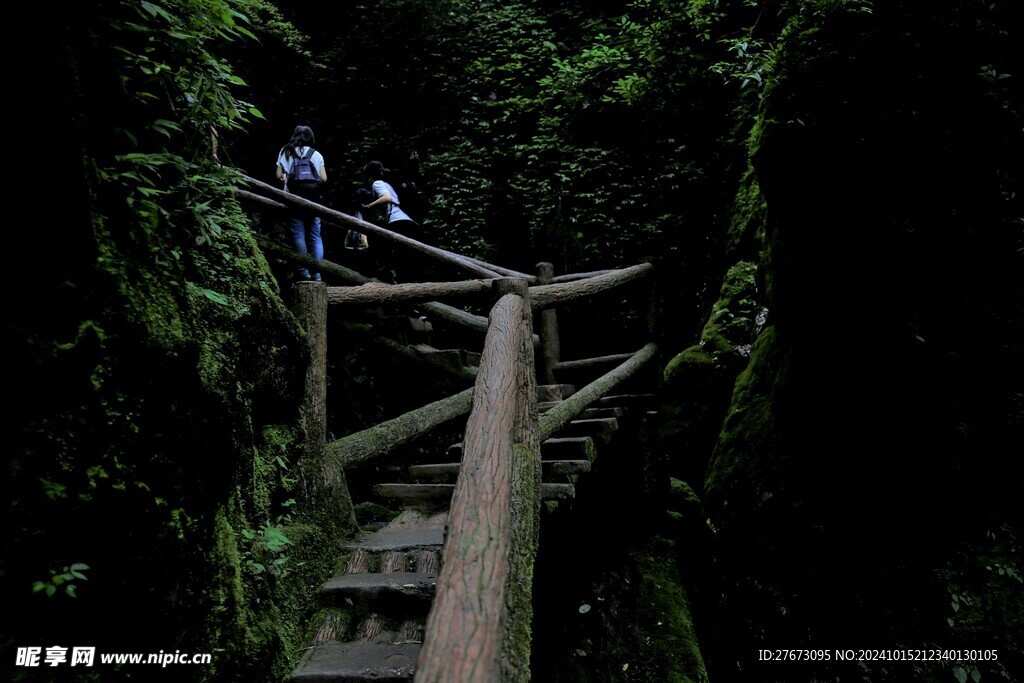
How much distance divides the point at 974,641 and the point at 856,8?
400 cm

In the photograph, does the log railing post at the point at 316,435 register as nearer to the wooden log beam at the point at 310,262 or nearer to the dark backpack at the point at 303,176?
the wooden log beam at the point at 310,262

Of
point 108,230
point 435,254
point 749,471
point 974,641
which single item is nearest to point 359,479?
point 435,254

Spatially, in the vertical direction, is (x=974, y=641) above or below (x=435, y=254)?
below

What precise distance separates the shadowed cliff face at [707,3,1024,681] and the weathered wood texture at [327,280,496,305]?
2.42 m

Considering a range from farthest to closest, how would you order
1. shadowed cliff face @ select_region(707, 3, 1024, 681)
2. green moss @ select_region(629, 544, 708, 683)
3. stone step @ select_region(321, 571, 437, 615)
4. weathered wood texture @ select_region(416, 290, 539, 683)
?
green moss @ select_region(629, 544, 708, 683)
shadowed cliff face @ select_region(707, 3, 1024, 681)
stone step @ select_region(321, 571, 437, 615)
weathered wood texture @ select_region(416, 290, 539, 683)

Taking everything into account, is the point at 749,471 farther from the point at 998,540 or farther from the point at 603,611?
the point at 603,611

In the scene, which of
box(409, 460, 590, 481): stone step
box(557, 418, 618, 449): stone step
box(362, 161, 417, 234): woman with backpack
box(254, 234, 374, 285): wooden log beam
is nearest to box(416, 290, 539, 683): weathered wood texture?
box(409, 460, 590, 481): stone step

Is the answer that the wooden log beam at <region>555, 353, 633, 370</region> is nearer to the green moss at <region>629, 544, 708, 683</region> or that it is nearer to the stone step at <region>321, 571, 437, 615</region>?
the green moss at <region>629, 544, 708, 683</region>

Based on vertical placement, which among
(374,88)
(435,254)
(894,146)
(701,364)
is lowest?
(701,364)

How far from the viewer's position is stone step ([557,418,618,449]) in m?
4.23

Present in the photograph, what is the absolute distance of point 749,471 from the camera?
4578mm

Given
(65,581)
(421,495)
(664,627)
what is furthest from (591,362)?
(65,581)

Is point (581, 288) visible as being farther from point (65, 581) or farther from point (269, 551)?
point (65, 581)

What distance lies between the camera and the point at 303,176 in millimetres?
6500
